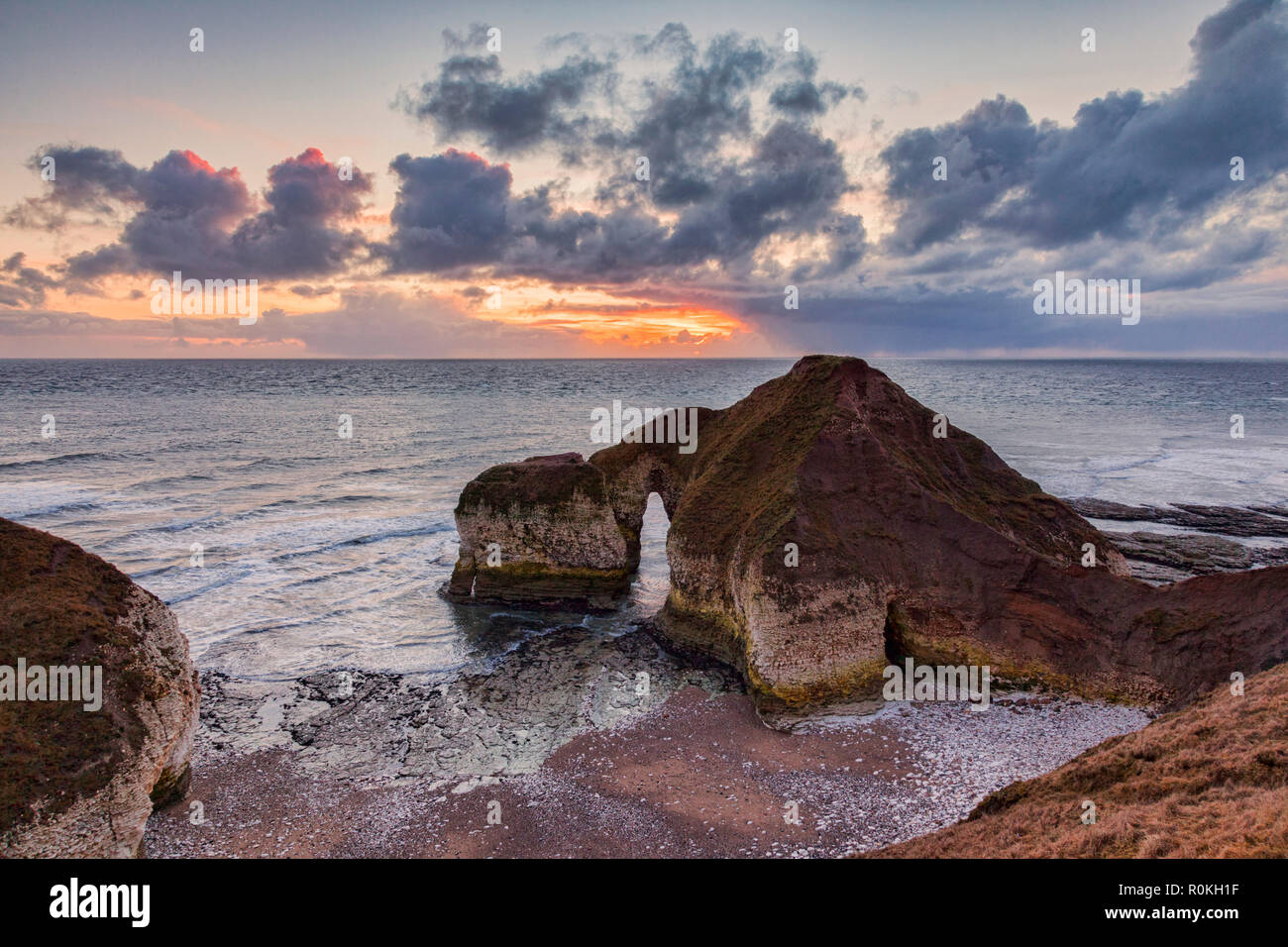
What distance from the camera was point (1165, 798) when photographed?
7402 mm

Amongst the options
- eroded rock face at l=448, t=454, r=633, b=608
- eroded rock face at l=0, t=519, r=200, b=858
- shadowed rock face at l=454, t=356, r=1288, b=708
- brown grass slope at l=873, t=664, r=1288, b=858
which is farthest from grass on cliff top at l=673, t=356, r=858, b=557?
eroded rock face at l=0, t=519, r=200, b=858

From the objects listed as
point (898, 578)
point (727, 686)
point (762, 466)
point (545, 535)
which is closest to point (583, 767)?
point (727, 686)

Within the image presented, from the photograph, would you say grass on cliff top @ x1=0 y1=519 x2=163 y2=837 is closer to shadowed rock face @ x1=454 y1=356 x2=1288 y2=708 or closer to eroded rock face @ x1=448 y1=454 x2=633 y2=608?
shadowed rock face @ x1=454 y1=356 x2=1288 y2=708

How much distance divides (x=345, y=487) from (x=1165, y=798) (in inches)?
1431

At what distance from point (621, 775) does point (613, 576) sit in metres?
9.00

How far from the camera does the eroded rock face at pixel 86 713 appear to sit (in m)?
7.82

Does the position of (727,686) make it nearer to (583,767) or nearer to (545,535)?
(583,767)

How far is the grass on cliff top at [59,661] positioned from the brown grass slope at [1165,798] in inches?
369

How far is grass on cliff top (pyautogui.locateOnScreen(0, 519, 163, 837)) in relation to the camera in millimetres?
7848

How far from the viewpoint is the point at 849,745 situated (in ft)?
41.1

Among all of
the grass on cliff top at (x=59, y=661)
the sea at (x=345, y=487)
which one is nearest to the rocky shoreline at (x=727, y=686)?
the grass on cliff top at (x=59, y=661)

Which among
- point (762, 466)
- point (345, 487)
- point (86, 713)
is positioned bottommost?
point (86, 713)
